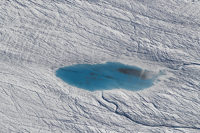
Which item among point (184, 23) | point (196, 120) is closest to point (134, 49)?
point (184, 23)

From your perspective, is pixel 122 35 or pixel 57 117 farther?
pixel 122 35

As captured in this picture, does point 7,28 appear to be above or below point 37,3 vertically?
below

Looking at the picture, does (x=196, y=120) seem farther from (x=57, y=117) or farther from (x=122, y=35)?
(x=57, y=117)
